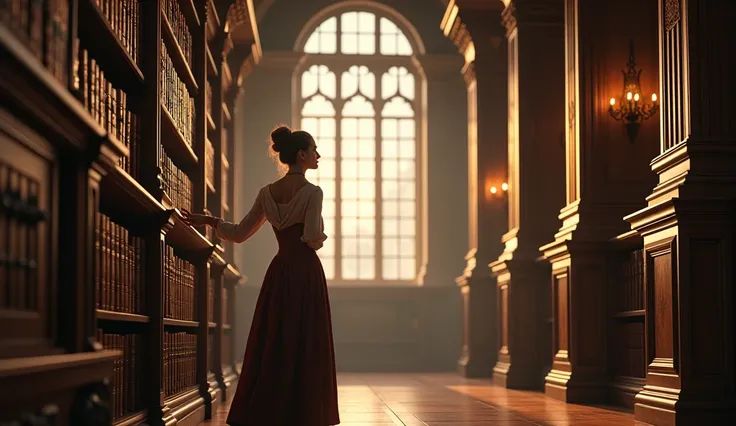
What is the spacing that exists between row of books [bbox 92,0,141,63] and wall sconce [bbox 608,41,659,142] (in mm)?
4254

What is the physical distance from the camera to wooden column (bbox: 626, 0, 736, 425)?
5391mm

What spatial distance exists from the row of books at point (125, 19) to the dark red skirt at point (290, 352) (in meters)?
1.05

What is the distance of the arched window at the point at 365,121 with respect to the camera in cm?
1578

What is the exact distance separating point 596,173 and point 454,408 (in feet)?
7.12

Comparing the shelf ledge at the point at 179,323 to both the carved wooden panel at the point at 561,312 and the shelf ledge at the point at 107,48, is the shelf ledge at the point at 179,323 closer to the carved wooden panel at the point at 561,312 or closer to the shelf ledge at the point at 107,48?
the shelf ledge at the point at 107,48

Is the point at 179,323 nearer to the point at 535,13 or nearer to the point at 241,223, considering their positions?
the point at 241,223

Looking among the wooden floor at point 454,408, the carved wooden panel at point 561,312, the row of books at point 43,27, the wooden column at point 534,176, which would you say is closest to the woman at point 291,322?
the wooden floor at point 454,408

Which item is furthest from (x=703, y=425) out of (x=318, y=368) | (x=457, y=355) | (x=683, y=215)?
(x=457, y=355)

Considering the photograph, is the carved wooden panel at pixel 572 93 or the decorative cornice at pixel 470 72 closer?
the carved wooden panel at pixel 572 93

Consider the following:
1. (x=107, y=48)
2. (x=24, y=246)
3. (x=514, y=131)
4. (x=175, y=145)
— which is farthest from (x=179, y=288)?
(x=514, y=131)

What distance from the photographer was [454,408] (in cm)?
721

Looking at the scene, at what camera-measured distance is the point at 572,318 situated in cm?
802

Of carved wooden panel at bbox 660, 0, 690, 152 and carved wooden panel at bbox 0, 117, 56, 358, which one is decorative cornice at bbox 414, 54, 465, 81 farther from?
carved wooden panel at bbox 0, 117, 56, 358

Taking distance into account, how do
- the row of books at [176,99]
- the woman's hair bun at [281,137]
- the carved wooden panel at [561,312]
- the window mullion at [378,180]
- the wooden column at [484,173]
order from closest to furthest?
the woman's hair bun at [281,137] < the row of books at [176,99] < the carved wooden panel at [561,312] < the wooden column at [484,173] < the window mullion at [378,180]
